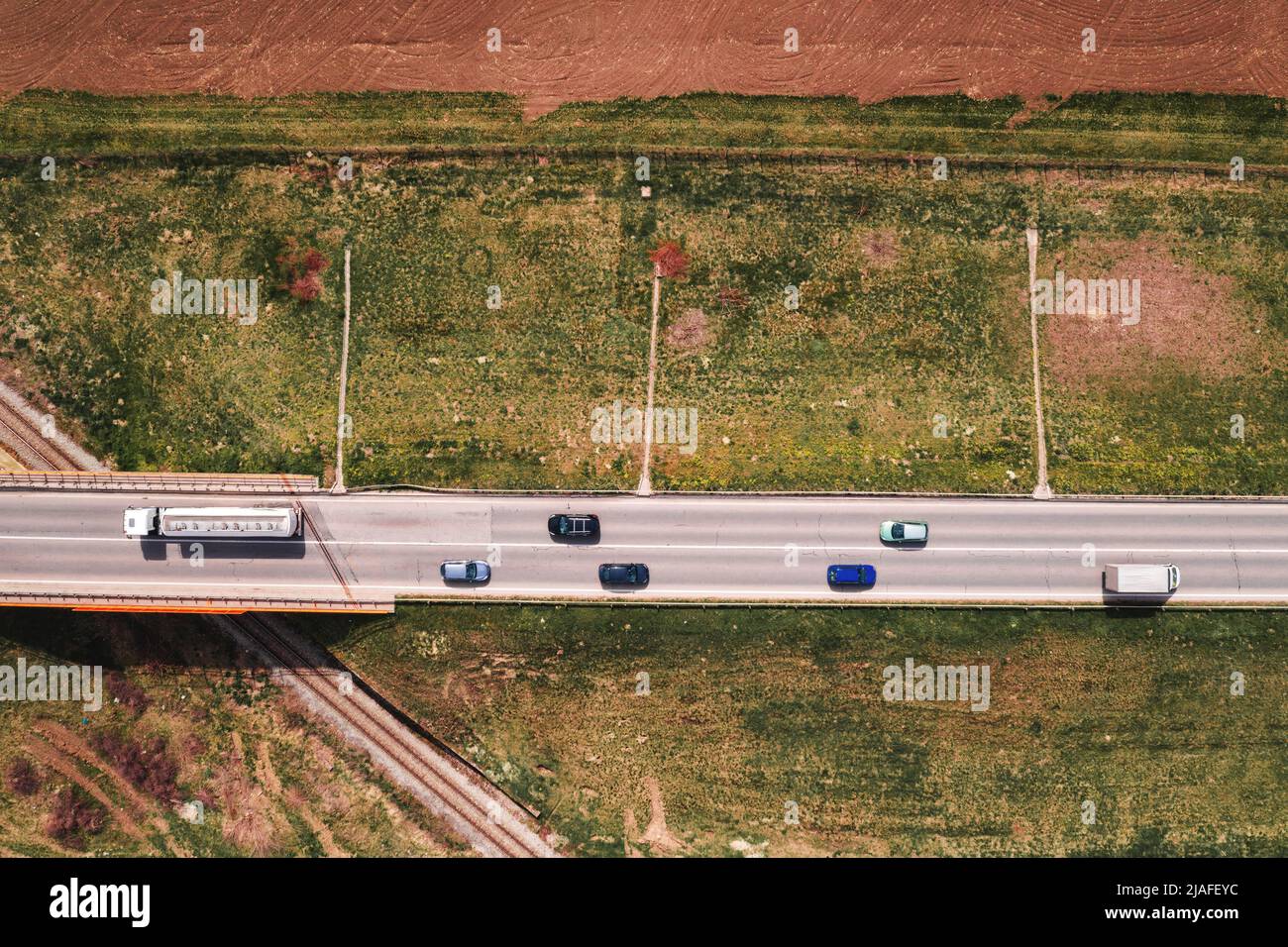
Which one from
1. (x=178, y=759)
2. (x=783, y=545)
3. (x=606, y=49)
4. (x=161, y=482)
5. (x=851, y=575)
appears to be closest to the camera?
(x=161, y=482)

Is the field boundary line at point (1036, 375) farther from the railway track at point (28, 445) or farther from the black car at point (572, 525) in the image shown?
the railway track at point (28, 445)

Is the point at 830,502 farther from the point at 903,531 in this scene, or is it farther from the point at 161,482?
the point at 161,482

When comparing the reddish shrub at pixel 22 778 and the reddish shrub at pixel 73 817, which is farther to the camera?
the reddish shrub at pixel 22 778

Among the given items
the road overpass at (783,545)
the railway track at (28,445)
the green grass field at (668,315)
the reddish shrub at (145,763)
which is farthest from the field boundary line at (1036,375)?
the railway track at (28,445)

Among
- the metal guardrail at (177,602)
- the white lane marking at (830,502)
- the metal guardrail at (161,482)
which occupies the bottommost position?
the metal guardrail at (177,602)

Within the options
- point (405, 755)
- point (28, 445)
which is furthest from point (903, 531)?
point (28, 445)
